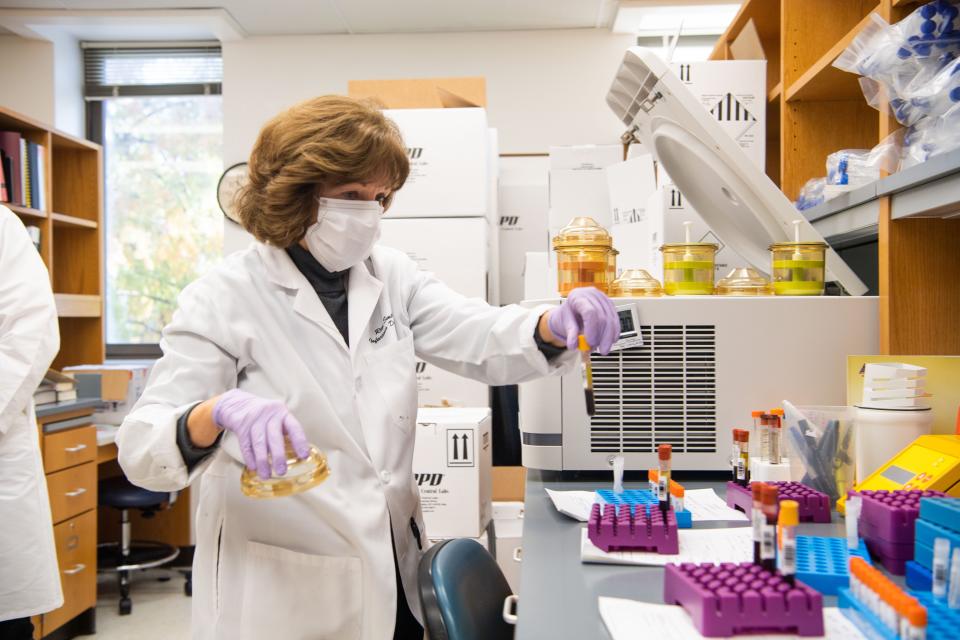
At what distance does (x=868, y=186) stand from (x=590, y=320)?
0.59 meters

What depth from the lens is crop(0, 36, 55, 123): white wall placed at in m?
3.79

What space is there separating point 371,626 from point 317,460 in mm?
329

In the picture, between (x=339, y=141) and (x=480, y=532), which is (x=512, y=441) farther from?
(x=339, y=141)

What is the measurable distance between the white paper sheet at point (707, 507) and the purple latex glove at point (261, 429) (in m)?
0.59

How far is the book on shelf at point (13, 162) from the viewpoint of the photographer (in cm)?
293

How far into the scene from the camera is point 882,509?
33.8 inches

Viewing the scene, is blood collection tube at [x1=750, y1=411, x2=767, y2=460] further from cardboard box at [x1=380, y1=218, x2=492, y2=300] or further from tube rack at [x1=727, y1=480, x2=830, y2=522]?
cardboard box at [x1=380, y1=218, x2=492, y2=300]

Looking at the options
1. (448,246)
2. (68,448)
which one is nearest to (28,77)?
(68,448)

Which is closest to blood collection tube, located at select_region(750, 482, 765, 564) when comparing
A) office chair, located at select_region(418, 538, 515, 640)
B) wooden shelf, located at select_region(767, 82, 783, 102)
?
office chair, located at select_region(418, 538, 515, 640)

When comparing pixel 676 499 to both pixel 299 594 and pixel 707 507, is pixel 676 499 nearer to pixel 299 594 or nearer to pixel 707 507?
pixel 707 507

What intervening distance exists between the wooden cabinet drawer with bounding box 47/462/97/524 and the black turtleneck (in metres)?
1.85

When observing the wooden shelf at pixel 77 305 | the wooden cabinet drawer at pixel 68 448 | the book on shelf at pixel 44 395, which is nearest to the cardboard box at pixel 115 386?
the wooden shelf at pixel 77 305

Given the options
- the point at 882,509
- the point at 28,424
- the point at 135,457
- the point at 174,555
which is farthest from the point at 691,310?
the point at 174,555

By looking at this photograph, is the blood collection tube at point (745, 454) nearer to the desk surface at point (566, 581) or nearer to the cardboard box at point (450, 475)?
the desk surface at point (566, 581)
